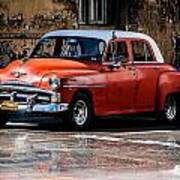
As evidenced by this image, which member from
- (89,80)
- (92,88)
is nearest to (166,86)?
(92,88)

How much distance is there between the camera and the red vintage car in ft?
57.5

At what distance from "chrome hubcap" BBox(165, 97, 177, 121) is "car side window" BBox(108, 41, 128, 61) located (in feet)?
5.92

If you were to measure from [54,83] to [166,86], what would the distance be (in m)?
3.50

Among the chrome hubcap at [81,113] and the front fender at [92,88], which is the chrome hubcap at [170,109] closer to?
the front fender at [92,88]

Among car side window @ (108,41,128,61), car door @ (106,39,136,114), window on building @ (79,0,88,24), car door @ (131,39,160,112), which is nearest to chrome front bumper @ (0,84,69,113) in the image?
car door @ (106,39,136,114)

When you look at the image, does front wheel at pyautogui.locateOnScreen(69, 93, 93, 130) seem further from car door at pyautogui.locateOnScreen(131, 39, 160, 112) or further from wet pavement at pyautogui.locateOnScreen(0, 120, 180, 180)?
car door at pyautogui.locateOnScreen(131, 39, 160, 112)

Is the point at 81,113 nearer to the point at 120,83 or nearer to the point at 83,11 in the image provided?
the point at 120,83

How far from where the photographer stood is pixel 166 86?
20.0 m

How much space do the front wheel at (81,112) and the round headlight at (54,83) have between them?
1.86ft

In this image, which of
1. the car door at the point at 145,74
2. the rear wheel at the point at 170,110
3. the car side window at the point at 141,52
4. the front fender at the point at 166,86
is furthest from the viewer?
the rear wheel at the point at 170,110

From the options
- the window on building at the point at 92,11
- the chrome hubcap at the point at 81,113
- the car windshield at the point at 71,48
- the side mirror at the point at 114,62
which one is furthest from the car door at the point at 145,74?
the window on building at the point at 92,11

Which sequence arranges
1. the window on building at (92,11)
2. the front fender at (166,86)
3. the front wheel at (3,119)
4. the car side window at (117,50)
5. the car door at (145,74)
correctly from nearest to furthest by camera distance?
the front wheel at (3,119) → the car side window at (117,50) → the car door at (145,74) → the front fender at (166,86) → the window on building at (92,11)

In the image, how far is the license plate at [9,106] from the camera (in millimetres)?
17625

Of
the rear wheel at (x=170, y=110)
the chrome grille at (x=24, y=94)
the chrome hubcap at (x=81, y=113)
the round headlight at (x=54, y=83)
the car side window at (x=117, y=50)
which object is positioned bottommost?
the rear wheel at (x=170, y=110)
